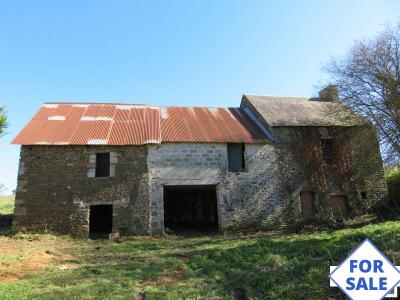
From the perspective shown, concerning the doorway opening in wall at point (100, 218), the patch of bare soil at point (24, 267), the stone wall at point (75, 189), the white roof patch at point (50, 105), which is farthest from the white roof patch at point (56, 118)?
the patch of bare soil at point (24, 267)

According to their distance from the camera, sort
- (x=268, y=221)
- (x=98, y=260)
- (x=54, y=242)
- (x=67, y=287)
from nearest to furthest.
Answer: (x=67, y=287)
(x=98, y=260)
(x=54, y=242)
(x=268, y=221)

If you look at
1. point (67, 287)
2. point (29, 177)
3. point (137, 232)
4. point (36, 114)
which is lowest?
point (67, 287)

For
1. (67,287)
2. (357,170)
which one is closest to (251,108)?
(357,170)

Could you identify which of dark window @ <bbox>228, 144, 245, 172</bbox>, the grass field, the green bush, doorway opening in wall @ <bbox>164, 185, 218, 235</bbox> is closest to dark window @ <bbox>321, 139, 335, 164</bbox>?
the green bush

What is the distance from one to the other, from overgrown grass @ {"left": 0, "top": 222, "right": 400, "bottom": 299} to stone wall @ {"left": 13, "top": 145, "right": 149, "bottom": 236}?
8.89 ft

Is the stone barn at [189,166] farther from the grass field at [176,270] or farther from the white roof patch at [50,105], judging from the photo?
the grass field at [176,270]

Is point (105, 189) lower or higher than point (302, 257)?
higher

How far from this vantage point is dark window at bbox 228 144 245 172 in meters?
15.9

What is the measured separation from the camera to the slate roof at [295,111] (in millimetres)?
16984

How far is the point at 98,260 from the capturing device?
9781 millimetres

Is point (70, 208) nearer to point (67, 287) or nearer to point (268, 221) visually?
point (67, 287)

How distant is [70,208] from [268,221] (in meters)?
8.74

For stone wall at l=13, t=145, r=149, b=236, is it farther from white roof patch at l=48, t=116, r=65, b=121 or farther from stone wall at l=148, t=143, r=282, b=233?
white roof patch at l=48, t=116, r=65, b=121

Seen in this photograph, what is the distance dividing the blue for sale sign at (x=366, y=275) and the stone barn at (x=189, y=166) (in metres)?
11.2
